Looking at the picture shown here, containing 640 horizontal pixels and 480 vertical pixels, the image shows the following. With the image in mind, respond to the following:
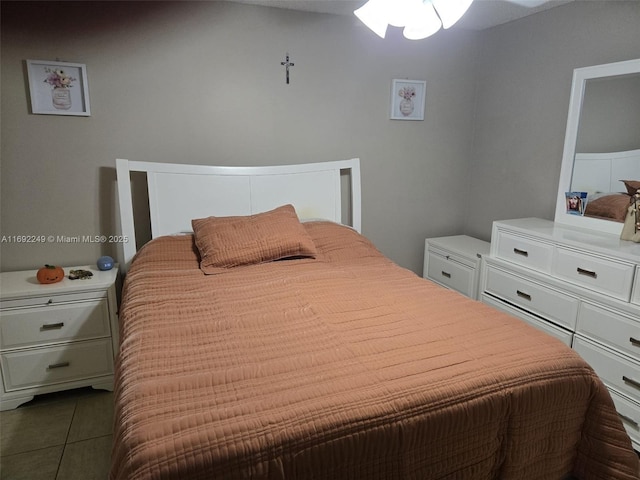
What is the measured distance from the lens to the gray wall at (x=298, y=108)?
2.39 metres

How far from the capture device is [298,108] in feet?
9.51

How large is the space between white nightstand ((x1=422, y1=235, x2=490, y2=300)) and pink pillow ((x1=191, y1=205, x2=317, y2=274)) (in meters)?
1.18

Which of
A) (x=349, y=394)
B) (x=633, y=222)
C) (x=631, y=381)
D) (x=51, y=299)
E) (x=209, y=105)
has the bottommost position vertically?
(x=631, y=381)

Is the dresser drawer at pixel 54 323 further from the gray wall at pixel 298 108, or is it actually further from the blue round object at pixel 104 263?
the gray wall at pixel 298 108

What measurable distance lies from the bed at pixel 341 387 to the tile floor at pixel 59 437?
69 cm

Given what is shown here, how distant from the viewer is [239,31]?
8.74ft

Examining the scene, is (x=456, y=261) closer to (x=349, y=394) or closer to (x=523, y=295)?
(x=523, y=295)

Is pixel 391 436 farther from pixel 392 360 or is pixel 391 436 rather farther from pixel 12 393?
pixel 12 393

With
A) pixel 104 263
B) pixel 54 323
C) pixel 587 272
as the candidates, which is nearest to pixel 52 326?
pixel 54 323

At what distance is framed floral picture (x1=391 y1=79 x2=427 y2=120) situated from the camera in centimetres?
311

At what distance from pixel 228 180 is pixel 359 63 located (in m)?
1.24

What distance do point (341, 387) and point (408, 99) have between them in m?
2.50

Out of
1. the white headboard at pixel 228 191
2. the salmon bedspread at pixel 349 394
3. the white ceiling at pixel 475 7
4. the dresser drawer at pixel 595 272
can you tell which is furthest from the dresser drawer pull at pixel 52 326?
the dresser drawer at pixel 595 272

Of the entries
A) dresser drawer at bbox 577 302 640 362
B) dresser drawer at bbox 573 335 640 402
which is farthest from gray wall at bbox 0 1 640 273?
dresser drawer at bbox 573 335 640 402
